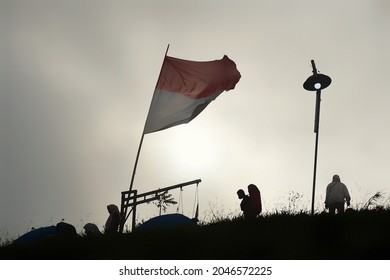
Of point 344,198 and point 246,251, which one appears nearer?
point 246,251

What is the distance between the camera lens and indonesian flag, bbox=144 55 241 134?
66.5ft

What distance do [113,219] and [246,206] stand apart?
10.4 ft

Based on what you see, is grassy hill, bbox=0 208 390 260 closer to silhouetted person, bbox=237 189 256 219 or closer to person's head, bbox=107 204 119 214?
silhouetted person, bbox=237 189 256 219

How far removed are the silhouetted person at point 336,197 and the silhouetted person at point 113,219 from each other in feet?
17.1

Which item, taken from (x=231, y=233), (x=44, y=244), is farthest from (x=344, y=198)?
(x=44, y=244)

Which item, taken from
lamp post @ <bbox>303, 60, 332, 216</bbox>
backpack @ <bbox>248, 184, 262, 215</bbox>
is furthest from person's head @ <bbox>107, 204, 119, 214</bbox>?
lamp post @ <bbox>303, 60, 332, 216</bbox>

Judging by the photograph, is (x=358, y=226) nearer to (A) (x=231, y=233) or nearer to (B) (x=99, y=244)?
(A) (x=231, y=233)

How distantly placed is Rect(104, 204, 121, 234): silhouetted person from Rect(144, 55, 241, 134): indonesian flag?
272 centimetres

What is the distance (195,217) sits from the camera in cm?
1911

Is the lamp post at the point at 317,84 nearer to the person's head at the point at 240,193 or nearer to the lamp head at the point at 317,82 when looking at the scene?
the lamp head at the point at 317,82

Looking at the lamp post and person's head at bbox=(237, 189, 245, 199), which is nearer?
person's head at bbox=(237, 189, 245, 199)

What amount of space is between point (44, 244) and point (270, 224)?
15.9 feet

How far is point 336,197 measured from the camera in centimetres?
1919
